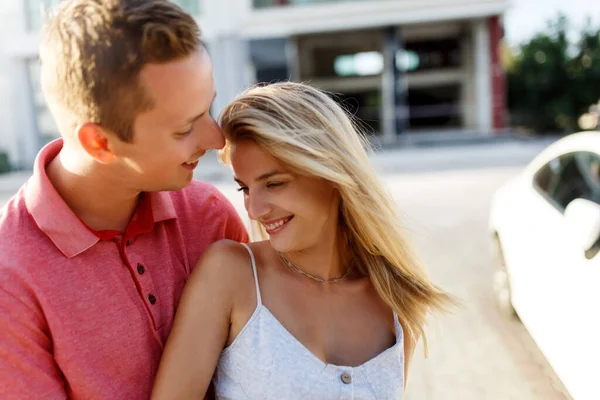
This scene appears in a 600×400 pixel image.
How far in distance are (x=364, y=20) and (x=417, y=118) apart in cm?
1073

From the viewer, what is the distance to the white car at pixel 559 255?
2.81m

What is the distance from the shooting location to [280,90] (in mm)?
1844

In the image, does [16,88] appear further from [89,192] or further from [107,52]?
[107,52]

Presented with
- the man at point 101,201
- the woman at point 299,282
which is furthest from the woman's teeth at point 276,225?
the man at point 101,201

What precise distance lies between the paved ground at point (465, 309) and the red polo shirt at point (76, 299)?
40.4 inches

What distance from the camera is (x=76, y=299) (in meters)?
1.44

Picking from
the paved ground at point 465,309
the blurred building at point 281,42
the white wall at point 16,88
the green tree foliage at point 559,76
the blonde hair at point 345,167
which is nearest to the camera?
the blonde hair at point 345,167

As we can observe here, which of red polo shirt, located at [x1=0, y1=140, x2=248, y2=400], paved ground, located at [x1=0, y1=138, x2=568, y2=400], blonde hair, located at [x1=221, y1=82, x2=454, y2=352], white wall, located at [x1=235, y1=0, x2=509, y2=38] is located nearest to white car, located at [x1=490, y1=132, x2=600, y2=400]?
paved ground, located at [x1=0, y1=138, x2=568, y2=400]

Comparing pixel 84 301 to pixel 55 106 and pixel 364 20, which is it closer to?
pixel 55 106

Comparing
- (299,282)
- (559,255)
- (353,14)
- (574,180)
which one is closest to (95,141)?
(299,282)

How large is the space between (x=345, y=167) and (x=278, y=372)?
2.22 ft

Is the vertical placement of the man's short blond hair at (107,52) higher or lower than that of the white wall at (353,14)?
lower

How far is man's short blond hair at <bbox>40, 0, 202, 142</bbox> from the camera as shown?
1335 mm

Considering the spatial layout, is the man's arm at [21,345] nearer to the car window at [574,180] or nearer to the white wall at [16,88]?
the car window at [574,180]
